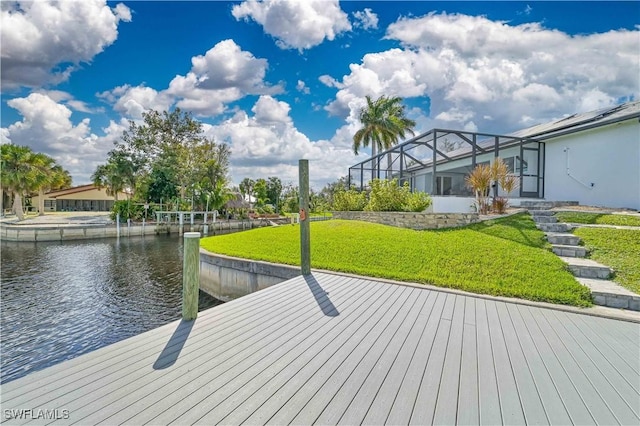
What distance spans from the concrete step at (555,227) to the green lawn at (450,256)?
249 millimetres

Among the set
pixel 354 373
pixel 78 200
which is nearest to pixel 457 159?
pixel 354 373

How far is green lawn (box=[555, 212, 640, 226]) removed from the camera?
7.55 metres

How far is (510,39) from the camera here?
10125mm

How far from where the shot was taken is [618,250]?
5.96 meters

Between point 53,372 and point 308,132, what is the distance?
61.4 feet

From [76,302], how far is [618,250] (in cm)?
1303

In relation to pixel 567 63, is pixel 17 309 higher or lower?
lower

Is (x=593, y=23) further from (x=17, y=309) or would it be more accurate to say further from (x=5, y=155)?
(x=5, y=155)

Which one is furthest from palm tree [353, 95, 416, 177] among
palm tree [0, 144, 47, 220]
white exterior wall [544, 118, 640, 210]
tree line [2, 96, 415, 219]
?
palm tree [0, 144, 47, 220]

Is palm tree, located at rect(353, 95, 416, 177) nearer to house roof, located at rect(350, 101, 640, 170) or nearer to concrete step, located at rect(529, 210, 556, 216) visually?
house roof, located at rect(350, 101, 640, 170)

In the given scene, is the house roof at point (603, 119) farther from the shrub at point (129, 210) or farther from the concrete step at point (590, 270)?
the shrub at point (129, 210)

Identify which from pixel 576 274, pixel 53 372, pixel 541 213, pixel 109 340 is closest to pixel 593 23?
pixel 541 213

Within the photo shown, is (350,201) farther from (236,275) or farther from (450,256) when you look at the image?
(236,275)

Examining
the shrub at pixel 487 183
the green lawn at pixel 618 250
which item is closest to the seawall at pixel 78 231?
the shrub at pixel 487 183
